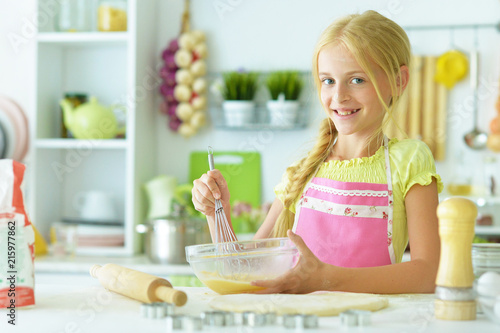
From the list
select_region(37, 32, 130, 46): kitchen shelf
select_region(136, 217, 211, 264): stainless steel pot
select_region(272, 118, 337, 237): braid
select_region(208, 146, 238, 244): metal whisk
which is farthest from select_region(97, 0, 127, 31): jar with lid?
select_region(208, 146, 238, 244): metal whisk

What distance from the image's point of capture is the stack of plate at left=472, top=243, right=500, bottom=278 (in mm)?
768

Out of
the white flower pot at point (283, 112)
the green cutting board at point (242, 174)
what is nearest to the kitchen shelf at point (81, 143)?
the green cutting board at point (242, 174)

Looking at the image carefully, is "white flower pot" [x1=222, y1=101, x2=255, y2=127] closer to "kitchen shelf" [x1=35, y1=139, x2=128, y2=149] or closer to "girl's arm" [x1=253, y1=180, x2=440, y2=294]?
"kitchen shelf" [x1=35, y1=139, x2=128, y2=149]

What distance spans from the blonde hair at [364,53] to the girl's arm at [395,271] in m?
0.16

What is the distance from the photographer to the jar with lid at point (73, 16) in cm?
245

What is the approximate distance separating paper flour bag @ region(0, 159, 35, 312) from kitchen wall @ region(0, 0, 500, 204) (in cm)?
172

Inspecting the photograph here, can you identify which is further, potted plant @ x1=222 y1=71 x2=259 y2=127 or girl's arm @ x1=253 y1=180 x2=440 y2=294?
potted plant @ x1=222 y1=71 x2=259 y2=127

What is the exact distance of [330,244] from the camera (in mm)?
1088

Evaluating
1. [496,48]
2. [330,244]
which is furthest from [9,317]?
[496,48]

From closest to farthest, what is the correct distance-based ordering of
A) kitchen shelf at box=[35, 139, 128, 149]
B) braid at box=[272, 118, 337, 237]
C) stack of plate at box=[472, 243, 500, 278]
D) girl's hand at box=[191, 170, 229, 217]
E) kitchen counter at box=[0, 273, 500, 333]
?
1. kitchen counter at box=[0, 273, 500, 333]
2. stack of plate at box=[472, 243, 500, 278]
3. girl's hand at box=[191, 170, 229, 217]
4. braid at box=[272, 118, 337, 237]
5. kitchen shelf at box=[35, 139, 128, 149]

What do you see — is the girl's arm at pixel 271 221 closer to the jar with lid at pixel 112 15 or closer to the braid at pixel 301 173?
the braid at pixel 301 173

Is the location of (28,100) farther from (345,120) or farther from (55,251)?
(345,120)

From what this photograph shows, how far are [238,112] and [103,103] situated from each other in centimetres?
57

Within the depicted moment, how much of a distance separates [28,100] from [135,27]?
548 mm
